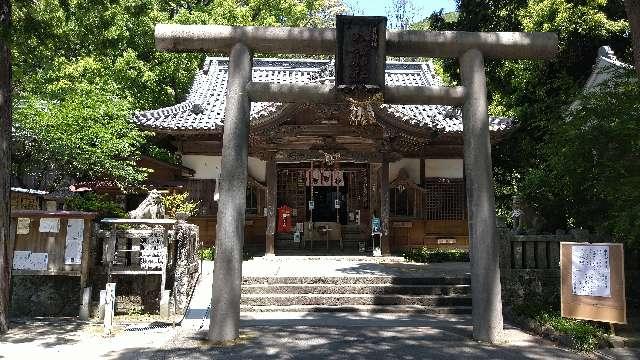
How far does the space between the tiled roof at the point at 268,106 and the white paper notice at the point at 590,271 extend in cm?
690

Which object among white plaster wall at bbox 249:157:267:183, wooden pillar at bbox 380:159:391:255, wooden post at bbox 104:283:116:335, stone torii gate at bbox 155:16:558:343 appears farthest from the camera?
white plaster wall at bbox 249:157:267:183

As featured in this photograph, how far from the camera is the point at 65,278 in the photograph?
8.60 m

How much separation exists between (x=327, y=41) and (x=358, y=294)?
526cm

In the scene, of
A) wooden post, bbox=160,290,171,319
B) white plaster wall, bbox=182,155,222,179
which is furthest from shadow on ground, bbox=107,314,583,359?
white plaster wall, bbox=182,155,222,179

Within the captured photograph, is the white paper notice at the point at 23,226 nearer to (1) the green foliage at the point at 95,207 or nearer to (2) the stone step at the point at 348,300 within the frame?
(1) the green foliage at the point at 95,207

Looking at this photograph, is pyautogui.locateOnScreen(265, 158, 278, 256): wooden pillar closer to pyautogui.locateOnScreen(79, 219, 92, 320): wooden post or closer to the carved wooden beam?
pyautogui.locateOnScreen(79, 219, 92, 320): wooden post

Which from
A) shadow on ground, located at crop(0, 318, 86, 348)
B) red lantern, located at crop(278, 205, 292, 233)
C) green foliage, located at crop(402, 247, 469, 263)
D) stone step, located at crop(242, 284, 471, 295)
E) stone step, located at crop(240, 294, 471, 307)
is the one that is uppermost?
red lantern, located at crop(278, 205, 292, 233)

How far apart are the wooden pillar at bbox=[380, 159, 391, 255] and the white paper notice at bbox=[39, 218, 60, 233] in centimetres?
916

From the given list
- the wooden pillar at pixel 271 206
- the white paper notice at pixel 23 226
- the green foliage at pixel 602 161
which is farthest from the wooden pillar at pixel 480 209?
the wooden pillar at pixel 271 206

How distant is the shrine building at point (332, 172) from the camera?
14172 millimetres

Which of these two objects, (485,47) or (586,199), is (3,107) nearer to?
(485,47)

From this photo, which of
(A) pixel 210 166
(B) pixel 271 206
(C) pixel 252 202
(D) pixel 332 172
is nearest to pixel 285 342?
(B) pixel 271 206

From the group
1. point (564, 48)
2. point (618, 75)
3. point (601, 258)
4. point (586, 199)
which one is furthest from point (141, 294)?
point (564, 48)

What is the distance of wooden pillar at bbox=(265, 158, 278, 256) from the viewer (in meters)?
14.5
